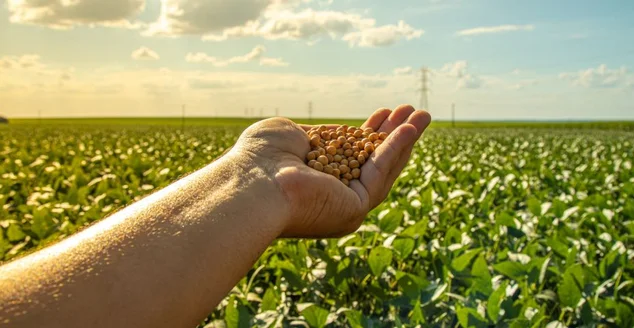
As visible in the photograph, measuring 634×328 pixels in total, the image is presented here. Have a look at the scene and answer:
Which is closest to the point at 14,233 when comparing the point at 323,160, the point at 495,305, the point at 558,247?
the point at 323,160

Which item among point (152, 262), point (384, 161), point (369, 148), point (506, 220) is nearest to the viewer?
point (152, 262)

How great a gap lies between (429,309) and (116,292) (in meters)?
1.59

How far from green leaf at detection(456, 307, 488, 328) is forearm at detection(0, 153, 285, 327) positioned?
0.82 m

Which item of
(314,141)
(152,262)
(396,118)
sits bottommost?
(152,262)

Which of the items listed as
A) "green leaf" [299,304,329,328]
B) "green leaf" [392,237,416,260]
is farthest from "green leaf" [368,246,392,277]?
"green leaf" [299,304,329,328]

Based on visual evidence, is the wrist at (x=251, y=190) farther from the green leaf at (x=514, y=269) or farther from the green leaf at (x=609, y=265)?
the green leaf at (x=609, y=265)

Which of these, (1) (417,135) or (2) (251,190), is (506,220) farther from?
(2) (251,190)

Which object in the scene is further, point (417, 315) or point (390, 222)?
point (390, 222)

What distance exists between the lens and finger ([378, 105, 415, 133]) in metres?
3.27

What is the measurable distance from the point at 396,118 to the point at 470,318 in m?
1.31

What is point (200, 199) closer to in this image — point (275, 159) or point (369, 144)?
point (275, 159)

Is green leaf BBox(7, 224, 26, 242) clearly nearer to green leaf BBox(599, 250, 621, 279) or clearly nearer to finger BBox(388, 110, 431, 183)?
finger BBox(388, 110, 431, 183)

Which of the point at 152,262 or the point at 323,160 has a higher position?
the point at 323,160

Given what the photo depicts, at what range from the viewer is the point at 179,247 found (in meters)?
1.57
